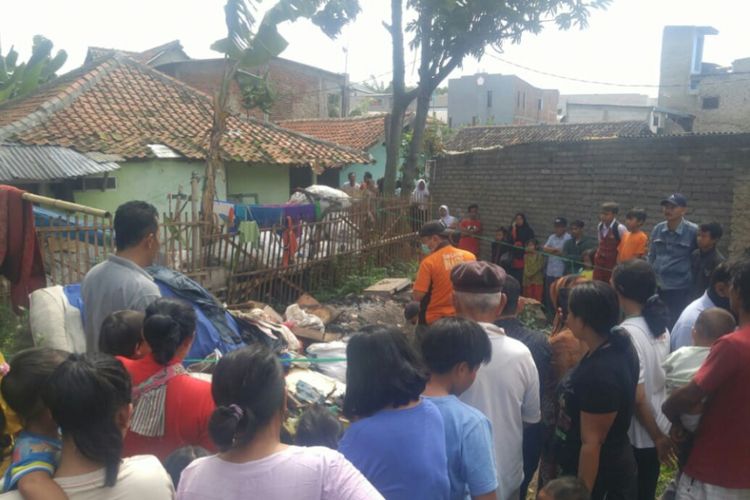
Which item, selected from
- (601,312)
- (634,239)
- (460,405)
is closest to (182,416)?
(460,405)

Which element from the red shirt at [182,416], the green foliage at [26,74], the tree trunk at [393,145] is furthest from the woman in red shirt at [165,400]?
the green foliage at [26,74]

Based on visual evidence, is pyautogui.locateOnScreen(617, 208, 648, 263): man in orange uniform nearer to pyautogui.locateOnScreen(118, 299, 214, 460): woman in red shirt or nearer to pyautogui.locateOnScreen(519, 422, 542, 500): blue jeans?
pyautogui.locateOnScreen(519, 422, 542, 500): blue jeans

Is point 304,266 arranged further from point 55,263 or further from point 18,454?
point 18,454

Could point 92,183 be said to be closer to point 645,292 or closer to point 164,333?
point 164,333

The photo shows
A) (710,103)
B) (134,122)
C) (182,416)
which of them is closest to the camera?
(182,416)

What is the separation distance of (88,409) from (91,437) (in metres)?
0.08

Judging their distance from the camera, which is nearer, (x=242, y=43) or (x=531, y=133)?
(x=242, y=43)

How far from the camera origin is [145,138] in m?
12.8

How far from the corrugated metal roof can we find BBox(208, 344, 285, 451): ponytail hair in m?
8.49

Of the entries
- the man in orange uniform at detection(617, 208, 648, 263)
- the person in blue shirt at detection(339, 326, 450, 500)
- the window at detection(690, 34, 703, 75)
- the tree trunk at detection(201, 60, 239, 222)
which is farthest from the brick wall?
the window at detection(690, 34, 703, 75)

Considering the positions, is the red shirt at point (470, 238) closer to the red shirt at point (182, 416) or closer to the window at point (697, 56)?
the red shirt at point (182, 416)

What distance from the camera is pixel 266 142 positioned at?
50.3 feet

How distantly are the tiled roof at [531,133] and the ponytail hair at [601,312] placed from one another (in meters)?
A: 19.3

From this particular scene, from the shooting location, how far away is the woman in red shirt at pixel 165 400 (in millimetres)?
2295
